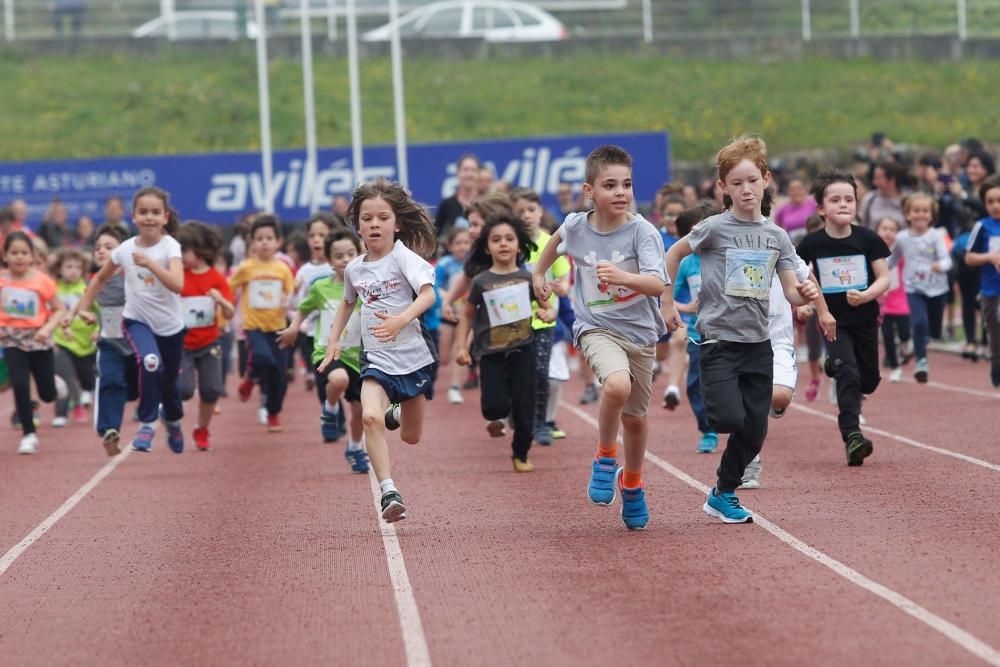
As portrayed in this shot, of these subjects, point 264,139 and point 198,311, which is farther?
point 264,139

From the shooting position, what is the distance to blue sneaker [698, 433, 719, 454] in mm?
12305

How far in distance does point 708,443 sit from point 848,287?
168 centimetres

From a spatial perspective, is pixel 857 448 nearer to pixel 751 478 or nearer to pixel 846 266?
pixel 751 478

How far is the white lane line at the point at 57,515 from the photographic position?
8969 millimetres

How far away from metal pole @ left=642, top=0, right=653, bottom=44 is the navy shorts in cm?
3339

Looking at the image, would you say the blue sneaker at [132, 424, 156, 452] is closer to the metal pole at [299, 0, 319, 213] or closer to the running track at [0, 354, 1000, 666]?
the running track at [0, 354, 1000, 666]

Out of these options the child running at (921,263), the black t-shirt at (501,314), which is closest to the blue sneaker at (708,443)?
the black t-shirt at (501,314)

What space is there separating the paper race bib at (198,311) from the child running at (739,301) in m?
5.84

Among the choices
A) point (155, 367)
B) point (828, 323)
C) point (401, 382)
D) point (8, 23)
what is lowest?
point (155, 367)

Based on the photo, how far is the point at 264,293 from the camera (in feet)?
49.4

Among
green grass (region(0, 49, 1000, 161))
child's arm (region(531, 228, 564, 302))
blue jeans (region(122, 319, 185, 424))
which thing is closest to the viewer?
child's arm (region(531, 228, 564, 302))

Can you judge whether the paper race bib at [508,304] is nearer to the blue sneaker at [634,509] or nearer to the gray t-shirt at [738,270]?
the gray t-shirt at [738,270]

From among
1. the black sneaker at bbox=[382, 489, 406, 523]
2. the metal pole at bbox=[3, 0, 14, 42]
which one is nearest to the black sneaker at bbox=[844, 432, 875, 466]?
the black sneaker at bbox=[382, 489, 406, 523]

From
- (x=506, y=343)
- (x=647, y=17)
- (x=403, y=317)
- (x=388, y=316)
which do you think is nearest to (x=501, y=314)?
(x=506, y=343)
